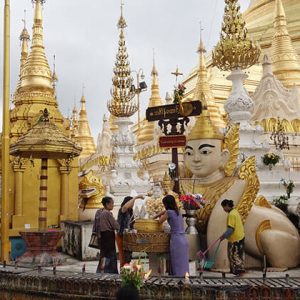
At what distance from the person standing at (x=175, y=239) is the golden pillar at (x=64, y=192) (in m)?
7.61

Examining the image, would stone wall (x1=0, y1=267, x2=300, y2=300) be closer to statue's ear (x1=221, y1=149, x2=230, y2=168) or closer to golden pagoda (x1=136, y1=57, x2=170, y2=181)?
statue's ear (x1=221, y1=149, x2=230, y2=168)

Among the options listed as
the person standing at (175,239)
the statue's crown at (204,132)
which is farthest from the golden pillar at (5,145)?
the person standing at (175,239)

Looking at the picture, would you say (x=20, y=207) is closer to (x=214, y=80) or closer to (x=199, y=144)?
(x=199, y=144)

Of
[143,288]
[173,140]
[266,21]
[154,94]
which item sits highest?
[266,21]

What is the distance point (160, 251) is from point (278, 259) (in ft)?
7.33

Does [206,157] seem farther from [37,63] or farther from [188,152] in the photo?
[37,63]

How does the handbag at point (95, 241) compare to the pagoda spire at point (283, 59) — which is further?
the pagoda spire at point (283, 59)

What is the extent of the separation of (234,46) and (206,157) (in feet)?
28.7

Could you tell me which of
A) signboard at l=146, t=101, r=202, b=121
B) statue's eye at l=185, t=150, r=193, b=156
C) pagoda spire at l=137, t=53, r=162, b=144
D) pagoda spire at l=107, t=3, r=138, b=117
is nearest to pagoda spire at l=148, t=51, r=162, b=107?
pagoda spire at l=137, t=53, r=162, b=144

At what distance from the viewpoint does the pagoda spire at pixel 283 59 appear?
2623cm

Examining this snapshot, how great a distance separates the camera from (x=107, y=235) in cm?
772

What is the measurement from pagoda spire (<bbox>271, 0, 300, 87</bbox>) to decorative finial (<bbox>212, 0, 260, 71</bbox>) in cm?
925

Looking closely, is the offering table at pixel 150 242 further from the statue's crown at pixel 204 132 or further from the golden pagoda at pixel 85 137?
the golden pagoda at pixel 85 137

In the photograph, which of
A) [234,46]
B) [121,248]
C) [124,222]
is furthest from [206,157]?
[234,46]
